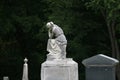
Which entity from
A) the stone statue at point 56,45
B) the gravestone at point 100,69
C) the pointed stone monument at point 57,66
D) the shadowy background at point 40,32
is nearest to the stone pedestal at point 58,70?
the pointed stone monument at point 57,66

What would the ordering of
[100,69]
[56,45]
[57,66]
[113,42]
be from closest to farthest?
[100,69]
[57,66]
[56,45]
[113,42]

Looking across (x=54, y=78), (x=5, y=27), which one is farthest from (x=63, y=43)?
(x=5, y=27)

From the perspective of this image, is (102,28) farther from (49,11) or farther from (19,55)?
(19,55)

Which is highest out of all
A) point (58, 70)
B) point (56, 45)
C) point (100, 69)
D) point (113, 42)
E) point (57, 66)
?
point (100, 69)

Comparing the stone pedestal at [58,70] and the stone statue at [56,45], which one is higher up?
the stone statue at [56,45]

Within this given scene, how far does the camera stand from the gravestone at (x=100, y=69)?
506cm

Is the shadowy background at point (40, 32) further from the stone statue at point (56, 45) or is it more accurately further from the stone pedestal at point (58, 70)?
the stone pedestal at point (58, 70)

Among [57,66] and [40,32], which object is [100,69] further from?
[40,32]

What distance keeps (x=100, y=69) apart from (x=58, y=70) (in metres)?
7.99

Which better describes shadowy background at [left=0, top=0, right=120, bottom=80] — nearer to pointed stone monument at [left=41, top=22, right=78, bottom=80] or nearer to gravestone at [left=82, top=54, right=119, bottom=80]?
pointed stone monument at [left=41, top=22, right=78, bottom=80]

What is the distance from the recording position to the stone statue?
13.2 m

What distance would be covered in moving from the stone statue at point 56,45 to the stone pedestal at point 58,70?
185mm

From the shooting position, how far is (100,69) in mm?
5117

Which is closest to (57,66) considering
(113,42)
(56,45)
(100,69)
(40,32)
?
(56,45)
